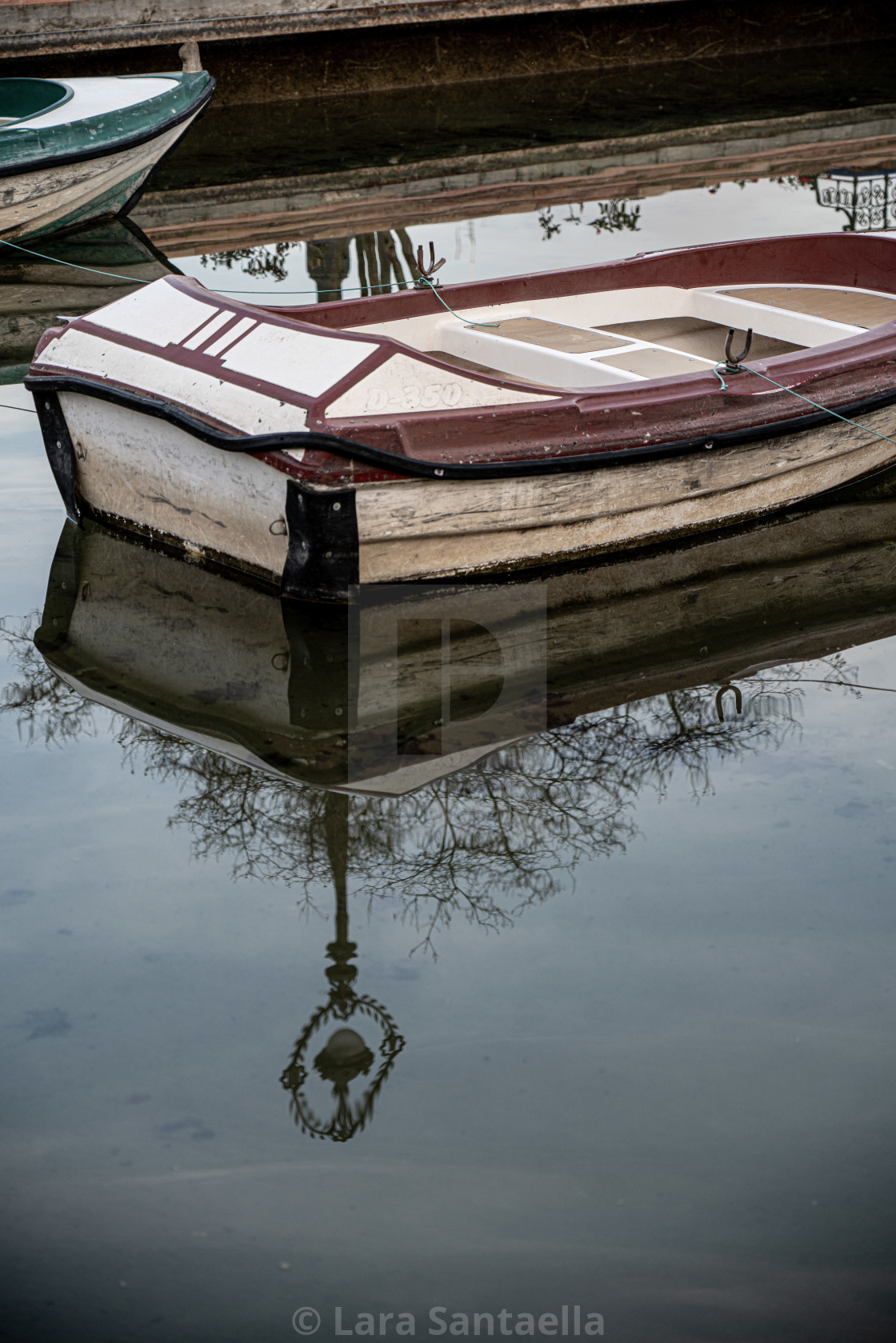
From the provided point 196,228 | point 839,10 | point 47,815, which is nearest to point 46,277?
point 196,228

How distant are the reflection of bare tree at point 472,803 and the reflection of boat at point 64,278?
419 cm

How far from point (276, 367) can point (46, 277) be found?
223 inches

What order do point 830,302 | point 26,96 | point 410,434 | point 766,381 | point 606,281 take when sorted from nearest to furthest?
point 410,434, point 766,381, point 606,281, point 830,302, point 26,96

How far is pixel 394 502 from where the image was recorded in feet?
16.1

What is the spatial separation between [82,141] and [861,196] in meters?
6.26

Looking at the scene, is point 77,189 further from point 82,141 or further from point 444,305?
point 444,305

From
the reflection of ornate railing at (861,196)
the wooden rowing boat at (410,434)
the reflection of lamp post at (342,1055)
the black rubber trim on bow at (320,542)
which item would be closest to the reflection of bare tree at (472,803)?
the reflection of lamp post at (342,1055)

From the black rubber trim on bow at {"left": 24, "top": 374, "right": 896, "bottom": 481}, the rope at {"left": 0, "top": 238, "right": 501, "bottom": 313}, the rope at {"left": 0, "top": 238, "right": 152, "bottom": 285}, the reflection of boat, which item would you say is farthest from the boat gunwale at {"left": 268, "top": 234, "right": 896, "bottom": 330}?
the rope at {"left": 0, "top": 238, "right": 152, "bottom": 285}

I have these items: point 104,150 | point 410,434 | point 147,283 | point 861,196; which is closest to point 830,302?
point 410,434

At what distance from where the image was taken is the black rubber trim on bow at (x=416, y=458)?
15.4ft

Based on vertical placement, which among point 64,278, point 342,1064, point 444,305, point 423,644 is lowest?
point 342,1064

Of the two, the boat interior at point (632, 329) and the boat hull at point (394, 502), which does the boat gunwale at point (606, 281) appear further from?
the boat hull at point (394, 502)

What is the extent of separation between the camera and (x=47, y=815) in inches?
159

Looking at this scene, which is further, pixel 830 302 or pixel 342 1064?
pixel 830 302
